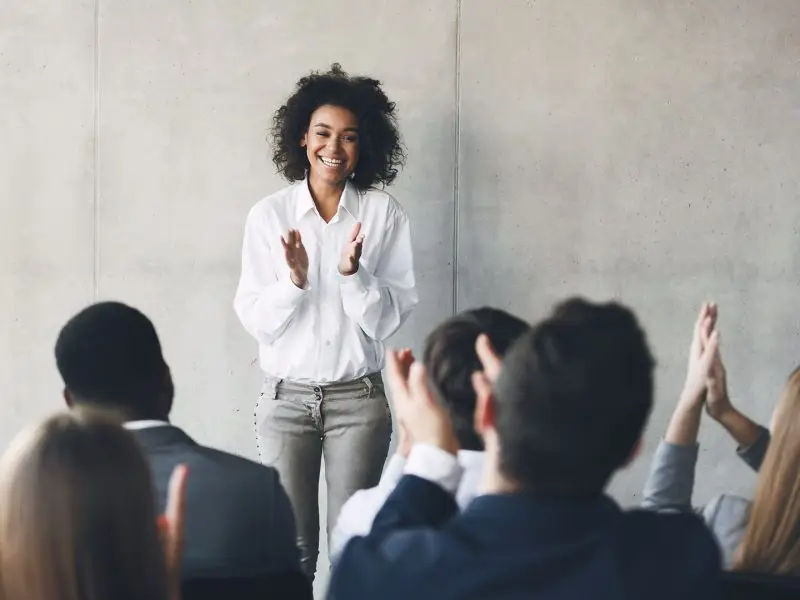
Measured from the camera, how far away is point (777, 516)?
1521mm

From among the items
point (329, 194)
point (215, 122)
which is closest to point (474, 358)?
point (329, 194)

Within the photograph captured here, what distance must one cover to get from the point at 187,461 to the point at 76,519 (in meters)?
0.49

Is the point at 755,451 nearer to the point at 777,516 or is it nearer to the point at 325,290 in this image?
the point at 777,516

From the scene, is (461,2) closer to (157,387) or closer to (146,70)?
Answer: (146,70)

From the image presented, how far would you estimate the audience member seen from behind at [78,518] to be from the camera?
1151 millimetres

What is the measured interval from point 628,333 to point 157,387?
0.96 m

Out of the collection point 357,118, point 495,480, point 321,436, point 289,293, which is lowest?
point 321,436

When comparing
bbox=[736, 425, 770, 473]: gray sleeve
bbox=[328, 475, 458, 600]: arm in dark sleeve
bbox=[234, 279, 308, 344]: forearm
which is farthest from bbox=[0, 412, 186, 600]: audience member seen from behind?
bbox=[234, 279, 308, 344]: forearm

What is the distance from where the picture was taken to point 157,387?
1.86m

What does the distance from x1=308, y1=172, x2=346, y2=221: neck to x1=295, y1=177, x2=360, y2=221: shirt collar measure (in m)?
0.02

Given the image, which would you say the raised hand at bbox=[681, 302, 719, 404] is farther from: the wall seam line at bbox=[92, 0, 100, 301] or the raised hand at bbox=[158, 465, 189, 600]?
the wall seam line at bbox=[92, 0, 100, 301]

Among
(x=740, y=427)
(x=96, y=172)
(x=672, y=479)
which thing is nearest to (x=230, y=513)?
(x=672, y=479)

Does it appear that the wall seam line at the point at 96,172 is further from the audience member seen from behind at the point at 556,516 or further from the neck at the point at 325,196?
the audience member seen from behind at the point at 556,516

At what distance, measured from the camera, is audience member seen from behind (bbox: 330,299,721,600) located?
1.16 metres
